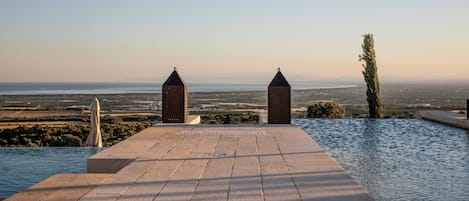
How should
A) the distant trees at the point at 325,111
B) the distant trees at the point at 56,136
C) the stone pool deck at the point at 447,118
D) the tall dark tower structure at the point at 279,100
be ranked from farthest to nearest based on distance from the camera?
the distant trees at the point at 325,111
the stone pool deck at the point at 447,118
the tall dark tower structure at the point at 279,100
the distant trees at the point at 56,136

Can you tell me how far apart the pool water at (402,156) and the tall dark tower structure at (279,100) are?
26.8 inches

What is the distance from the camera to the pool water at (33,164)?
4.70m

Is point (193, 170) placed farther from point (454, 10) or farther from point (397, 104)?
point (397, 104)

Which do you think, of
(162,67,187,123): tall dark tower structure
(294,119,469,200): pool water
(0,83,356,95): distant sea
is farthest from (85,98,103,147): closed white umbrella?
(0,83,356,95): distant sea

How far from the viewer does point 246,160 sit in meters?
4.43

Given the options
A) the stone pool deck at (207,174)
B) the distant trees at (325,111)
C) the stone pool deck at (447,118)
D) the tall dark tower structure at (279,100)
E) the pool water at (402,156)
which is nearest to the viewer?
the stone pool deck at (207,174)

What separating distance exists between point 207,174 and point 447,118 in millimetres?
7888

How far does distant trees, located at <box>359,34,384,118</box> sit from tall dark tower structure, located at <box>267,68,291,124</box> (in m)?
5.84

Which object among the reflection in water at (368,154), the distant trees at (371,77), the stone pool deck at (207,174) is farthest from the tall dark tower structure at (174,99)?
the distant trees at (371,77)

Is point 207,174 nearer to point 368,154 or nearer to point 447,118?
point 368,154

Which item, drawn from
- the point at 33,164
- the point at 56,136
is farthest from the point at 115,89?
the point at 33,164

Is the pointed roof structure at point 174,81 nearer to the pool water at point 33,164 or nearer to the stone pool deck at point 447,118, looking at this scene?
the pool water at point 33,164

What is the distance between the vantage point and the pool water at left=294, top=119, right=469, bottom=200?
4.54 m

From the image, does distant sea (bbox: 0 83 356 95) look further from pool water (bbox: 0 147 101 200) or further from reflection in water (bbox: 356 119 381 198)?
pool water (bbox: 0 147 101 200)
